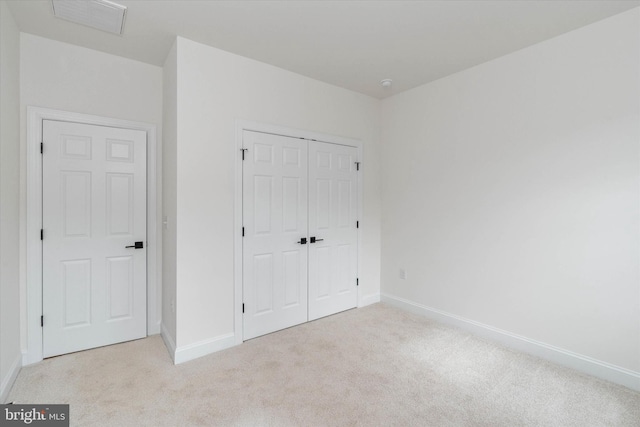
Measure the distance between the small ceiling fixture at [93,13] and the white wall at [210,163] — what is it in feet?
1.48

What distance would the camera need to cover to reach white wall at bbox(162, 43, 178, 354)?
8.71 ft

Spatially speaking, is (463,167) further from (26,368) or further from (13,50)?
(26,368)

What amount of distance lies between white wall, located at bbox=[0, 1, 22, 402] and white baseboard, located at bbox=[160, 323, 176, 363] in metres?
1.02

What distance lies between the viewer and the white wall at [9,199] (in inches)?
82.4

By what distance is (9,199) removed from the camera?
2.25 m

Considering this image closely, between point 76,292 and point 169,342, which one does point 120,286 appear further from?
point 169,342

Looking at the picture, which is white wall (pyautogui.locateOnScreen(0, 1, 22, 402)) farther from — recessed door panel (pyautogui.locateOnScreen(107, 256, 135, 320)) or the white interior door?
recessed door panel (pyautogui.locateOnScreen(107, 256, 135, 320))

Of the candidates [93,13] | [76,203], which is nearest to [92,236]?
[76,203]

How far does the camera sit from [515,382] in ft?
7.50

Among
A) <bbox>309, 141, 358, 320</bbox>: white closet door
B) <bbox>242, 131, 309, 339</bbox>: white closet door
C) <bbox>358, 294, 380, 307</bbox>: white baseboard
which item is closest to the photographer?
<bbox>242, 131, 309, 339</bbox>: white closet door

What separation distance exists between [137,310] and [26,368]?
0.84m

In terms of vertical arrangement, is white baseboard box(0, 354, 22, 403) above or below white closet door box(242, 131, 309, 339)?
below

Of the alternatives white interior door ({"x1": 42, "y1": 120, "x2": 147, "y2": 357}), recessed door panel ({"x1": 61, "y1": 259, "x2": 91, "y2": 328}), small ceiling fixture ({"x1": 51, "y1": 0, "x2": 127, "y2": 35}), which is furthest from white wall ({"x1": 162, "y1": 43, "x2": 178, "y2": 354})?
recessed door panel ({"x1": 61, "y1": 259, "x2": 91, "y2": 328})

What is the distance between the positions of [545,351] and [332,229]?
7.48 feet
